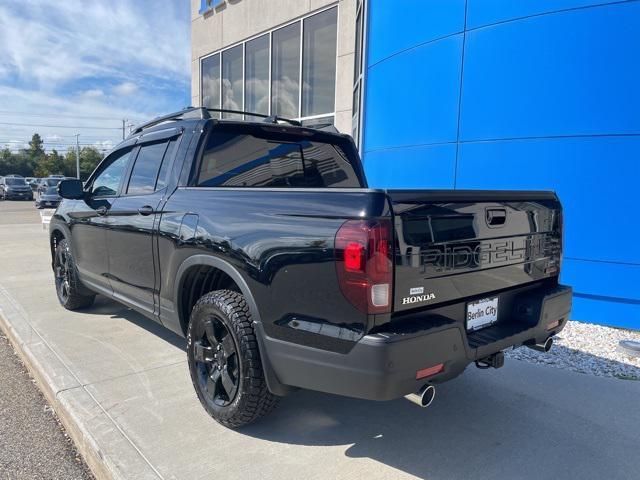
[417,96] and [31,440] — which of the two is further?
[417,96]

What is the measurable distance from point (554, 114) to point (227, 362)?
15.9 feet

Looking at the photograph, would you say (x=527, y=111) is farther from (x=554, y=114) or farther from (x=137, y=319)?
(x=137, y=319)

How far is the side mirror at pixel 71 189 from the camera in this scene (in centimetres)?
456

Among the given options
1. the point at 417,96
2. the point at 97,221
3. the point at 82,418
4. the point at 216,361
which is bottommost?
the point at 82,418

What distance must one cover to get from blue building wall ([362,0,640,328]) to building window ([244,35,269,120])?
7461 mm

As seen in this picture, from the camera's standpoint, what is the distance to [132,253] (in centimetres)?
387

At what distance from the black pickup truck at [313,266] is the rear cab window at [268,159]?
10mm

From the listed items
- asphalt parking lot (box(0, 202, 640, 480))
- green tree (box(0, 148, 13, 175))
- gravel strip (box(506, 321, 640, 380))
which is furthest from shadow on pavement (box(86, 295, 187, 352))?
green tree (box(0, 148, 13, 175))

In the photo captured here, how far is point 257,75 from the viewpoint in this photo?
14320mm

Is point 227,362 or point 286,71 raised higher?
point 286,71

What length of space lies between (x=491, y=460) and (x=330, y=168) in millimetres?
2445

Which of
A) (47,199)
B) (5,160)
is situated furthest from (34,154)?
(47,199)

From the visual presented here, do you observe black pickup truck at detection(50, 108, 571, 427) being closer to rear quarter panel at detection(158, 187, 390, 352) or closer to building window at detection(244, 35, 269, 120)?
rear quarter panel at detection(158, 187, 390, 352)

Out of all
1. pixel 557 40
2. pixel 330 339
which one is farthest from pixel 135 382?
pixel 557 40
